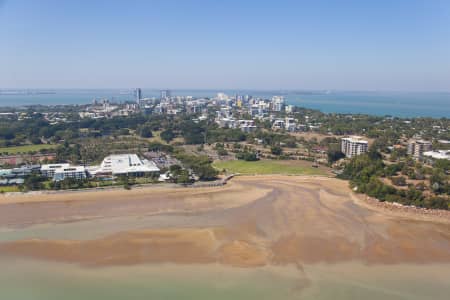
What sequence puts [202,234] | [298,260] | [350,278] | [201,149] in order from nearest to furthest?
[350,278] < [298,260] < [202,234] < [201,149]

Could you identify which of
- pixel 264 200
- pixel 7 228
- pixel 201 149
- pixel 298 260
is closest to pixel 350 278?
pixel 298 260

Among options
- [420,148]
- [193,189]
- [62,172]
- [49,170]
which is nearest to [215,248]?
[193,189]

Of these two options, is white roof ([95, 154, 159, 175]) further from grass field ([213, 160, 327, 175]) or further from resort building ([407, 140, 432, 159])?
resort building ([407, 140, 432, 159])

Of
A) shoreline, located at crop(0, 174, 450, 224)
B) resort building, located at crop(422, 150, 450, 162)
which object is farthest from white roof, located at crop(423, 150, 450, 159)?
shoreline, located at crop(0, 174, 450, 224)

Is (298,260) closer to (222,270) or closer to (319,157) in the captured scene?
(222,270)

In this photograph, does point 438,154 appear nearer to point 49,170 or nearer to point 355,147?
point 355,147

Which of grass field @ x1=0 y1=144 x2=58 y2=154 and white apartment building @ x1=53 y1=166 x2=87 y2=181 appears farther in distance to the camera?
grass field @ x1=0 y1=144 x2=58 y2=154
